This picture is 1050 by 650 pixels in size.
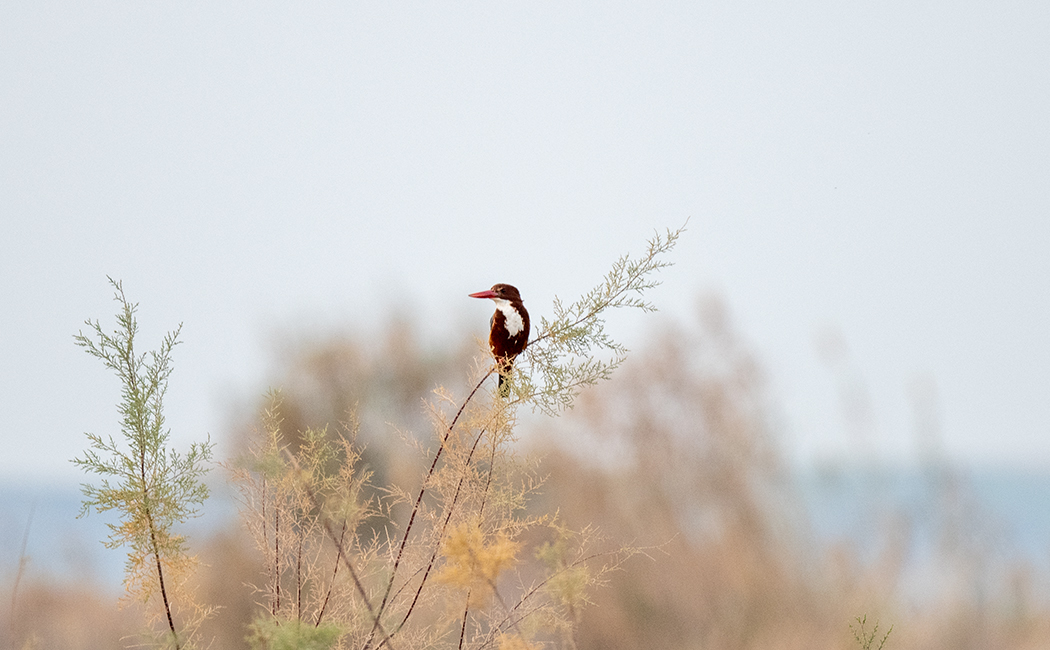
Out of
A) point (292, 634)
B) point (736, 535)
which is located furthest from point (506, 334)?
point (736, 535)

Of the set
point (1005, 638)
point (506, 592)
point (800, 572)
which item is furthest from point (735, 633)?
point (1005, 638)

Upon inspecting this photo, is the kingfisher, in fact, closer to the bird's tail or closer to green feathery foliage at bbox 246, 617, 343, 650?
the bird's tail

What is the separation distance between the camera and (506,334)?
126 cm

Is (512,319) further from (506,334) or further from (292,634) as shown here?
(292,634)

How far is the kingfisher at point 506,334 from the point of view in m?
1.26

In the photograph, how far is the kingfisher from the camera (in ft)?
4.13

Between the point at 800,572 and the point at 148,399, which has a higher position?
the point at 800,572

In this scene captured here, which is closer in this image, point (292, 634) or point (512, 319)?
point (292, 634)

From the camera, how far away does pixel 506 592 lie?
4.61m

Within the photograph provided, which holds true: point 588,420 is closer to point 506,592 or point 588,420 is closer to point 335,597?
point 506,592

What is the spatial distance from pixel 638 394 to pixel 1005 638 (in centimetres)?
291

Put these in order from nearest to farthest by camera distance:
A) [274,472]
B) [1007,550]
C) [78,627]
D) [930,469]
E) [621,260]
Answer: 1. [274,472]
2. [621,260]
3. [930,469]
4. [1007,550]
5. [78,627]

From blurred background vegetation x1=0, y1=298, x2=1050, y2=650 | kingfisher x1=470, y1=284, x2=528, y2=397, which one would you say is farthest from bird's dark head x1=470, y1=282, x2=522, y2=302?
blurred background vegetation x1=0, y1=298, x2=1050, y2=650

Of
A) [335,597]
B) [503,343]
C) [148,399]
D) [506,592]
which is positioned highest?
[506,592]
